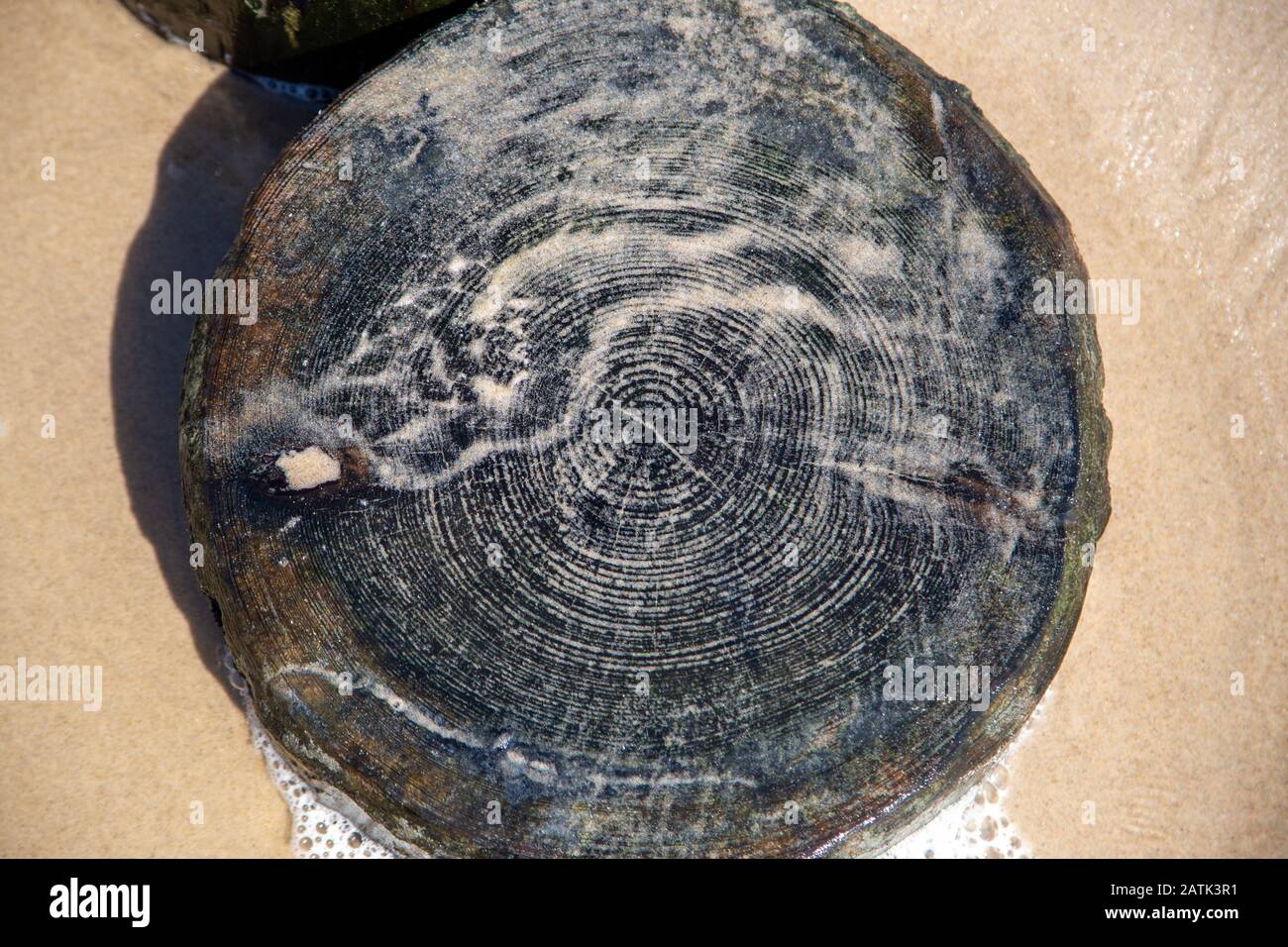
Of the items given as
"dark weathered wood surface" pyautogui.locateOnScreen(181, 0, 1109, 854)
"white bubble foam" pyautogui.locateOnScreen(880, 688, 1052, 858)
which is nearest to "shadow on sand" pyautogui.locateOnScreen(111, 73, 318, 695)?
"dark weathered wood surface" pyautogui.locateOnScreen(181, 0, 1109, 854)

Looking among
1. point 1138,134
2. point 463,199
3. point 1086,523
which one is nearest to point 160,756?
point 463,199

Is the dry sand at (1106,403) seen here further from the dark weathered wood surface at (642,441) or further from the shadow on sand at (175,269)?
the dark weathered wood surface at (642,441)

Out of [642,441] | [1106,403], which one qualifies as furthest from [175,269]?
[1106,403]

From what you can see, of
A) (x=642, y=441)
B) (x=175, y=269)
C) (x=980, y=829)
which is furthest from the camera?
(x=175, y=269)

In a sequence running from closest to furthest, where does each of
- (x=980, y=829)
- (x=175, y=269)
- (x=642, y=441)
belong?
(x=642, y=441)
(x=980, y=829)
(x=175, y=269)

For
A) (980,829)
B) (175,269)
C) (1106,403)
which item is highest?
(175,269)

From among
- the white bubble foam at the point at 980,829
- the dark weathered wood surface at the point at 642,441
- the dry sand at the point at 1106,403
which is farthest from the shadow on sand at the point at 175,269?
the white bubble foam at the point at 980,829

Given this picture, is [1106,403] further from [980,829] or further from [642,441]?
[642,441]

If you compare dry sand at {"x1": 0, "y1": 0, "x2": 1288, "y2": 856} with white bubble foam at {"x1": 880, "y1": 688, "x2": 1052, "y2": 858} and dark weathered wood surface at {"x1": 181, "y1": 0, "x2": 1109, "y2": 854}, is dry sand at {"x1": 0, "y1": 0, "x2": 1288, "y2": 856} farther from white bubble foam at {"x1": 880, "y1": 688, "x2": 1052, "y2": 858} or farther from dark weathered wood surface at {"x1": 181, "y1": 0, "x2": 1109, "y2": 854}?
dark weathered wood surface at {"x1": 181, "y1": 0, "x2": 1109, "y2": 854}
